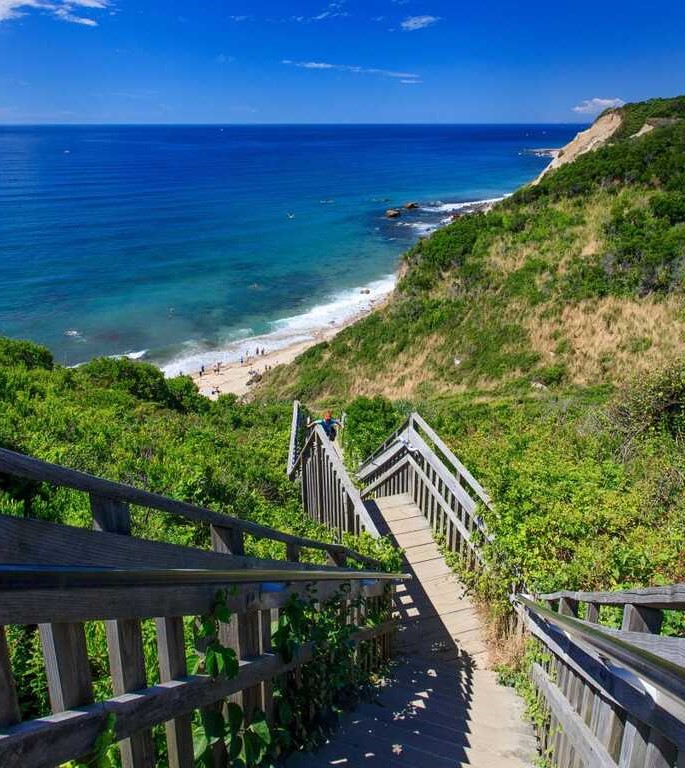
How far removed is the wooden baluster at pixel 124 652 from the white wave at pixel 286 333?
31861 mm

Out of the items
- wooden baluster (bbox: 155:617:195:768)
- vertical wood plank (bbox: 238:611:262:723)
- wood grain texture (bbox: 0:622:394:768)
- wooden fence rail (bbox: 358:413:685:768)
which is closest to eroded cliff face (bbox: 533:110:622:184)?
wooden fence rail (bbox: 358:413:685:768)

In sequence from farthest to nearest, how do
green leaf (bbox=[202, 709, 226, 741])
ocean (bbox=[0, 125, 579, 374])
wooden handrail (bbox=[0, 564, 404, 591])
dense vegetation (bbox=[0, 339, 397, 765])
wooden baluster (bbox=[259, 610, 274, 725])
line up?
ocean (bbox=[0, 125, 579, 374]) → dense vegetation (bbox=[0, 339, 397, 765]) → wooden baluster (bbox=[259, 610, 274, 725]) → green leaf (bbox=[202, 709, 226, 741]) → wooden handrail (bbox=[0, 564, 404, 591])

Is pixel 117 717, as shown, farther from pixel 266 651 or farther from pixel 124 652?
pixel 266 651

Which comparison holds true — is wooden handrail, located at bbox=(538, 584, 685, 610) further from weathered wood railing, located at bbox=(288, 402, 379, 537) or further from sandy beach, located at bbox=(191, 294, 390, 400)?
sandy beach, located at bbox=(191, 294, 390, 400)

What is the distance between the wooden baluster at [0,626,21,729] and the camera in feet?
4.90

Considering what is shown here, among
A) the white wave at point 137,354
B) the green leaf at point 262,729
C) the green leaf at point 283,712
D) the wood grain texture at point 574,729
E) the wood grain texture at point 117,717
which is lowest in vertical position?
the wood grain texture at point 574,729

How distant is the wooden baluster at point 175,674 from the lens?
218cm

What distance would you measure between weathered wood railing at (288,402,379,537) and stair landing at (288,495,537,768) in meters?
0.84

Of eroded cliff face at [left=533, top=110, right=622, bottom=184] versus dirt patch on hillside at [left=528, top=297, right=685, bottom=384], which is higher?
eroded cliff face at [left=533, top=110, right=622, bottom=184]

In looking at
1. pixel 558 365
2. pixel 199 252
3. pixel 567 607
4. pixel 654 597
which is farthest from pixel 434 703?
pixel 199 252

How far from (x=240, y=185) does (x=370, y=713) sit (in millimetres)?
102650

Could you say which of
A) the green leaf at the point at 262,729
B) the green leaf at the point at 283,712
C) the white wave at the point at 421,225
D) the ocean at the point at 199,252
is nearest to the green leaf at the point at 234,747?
the green leaf at the point at 262,729

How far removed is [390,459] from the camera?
9.18 m

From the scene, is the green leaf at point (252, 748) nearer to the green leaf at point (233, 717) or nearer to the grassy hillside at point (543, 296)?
the green leaf at point (233, 717)
